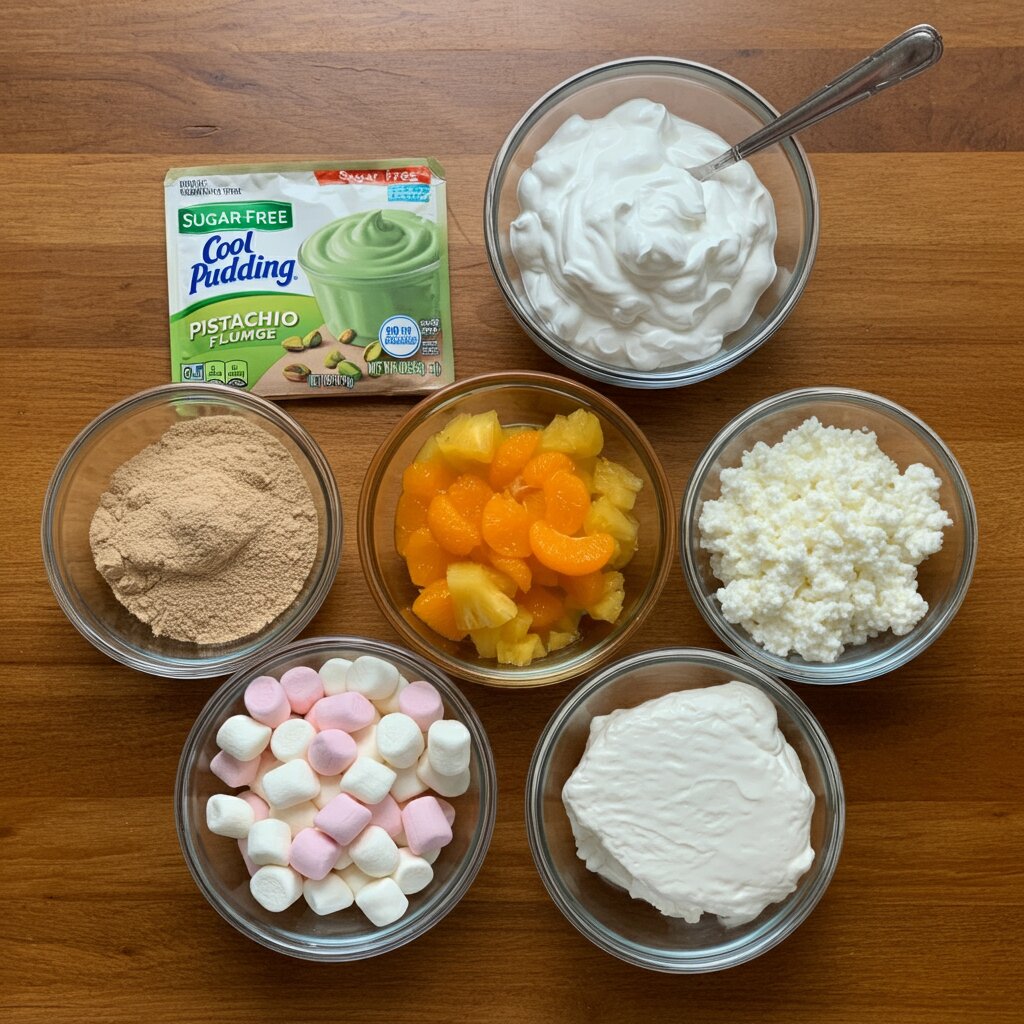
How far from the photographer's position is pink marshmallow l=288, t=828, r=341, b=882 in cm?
139

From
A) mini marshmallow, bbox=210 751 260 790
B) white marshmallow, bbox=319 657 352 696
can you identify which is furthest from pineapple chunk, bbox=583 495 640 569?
mini marshmallow, bbox=210 751 260 790

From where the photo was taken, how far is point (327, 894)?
1438mm

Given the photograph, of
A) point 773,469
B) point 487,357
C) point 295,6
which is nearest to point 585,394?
point 487,357

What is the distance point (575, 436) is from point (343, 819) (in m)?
0.71

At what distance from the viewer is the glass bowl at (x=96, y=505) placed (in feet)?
4.97

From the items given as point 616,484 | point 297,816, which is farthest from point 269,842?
point 616,484

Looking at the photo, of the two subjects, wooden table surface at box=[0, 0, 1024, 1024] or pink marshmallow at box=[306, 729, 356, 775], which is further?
wooden table surface at box=[0, 0, 1024, 1024]

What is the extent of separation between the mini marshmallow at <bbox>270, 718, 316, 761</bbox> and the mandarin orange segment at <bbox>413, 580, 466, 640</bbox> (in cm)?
26

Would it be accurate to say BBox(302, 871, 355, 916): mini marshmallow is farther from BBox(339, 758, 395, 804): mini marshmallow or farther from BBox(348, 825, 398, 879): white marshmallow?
BBox(339, 758, 395, 804): mini marshmallow

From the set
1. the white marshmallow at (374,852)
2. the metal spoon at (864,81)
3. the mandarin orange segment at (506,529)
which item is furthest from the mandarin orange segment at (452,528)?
the metal spoon at (864,81)

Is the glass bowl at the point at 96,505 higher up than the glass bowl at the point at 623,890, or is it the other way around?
the glass bowl at the point at 96,505

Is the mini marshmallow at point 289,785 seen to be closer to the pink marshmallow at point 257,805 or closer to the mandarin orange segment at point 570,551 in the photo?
the pink marshmallow at point 257,805

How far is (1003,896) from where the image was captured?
1.63 meters

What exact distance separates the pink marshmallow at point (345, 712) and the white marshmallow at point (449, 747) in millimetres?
110
